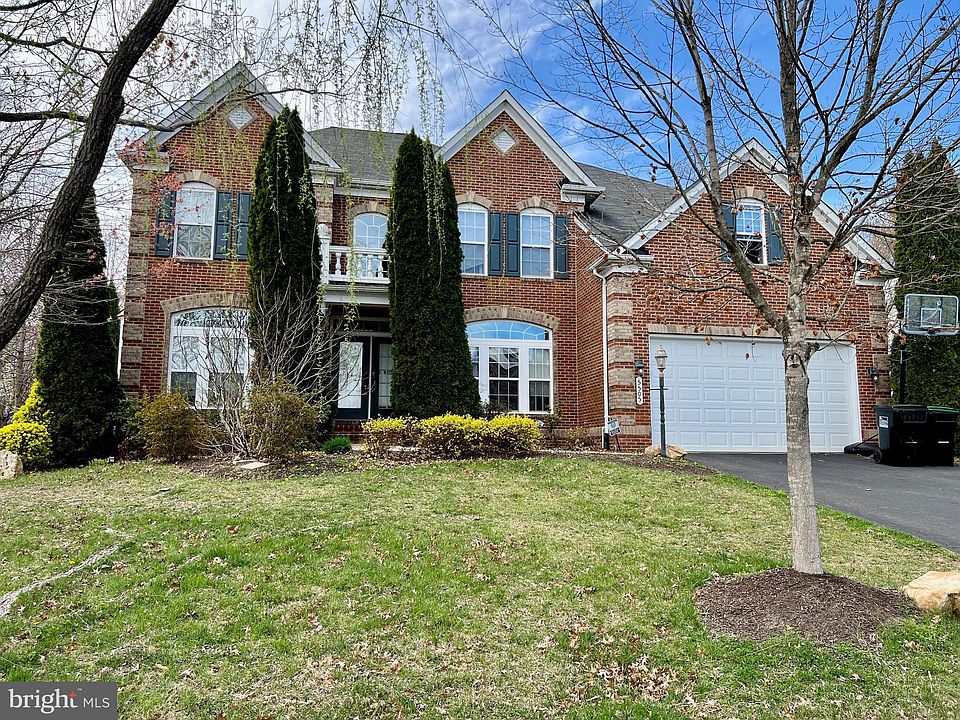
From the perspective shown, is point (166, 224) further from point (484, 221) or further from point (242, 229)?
point (484, 221)

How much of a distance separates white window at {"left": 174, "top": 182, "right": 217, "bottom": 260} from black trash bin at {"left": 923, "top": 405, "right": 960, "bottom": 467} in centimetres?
1435

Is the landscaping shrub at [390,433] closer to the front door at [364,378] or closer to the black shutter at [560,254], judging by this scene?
the front door at [364,378]

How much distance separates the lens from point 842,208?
6.46 metres

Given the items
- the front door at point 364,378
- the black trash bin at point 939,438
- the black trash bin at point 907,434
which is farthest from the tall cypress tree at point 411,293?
the black trash bin at point 939,438

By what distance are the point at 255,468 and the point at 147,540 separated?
3520mm

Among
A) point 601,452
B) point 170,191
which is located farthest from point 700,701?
point 170,191

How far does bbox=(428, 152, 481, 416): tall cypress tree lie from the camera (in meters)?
13.2

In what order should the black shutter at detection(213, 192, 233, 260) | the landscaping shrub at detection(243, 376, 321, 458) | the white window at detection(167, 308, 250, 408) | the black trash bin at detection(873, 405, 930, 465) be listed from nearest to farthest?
the landscaping shrub at detection(243, 376, 321, 458), the white window at detection(167, 308, 250, 408), the black trash bin at detection(873, 405, 930, 465), the black shutter at detection(213, 192, 233, 260)

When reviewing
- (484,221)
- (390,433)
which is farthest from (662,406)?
(484,221)

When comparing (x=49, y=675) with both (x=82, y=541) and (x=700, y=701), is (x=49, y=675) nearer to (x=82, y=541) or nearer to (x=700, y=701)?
(x=82, y=541)

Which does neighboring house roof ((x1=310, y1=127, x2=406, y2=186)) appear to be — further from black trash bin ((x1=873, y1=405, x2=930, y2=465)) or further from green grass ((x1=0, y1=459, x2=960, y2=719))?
black trash bin ((x1=873, y1=405, x2=930, y2=465))

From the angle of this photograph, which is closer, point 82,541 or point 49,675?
point 49,675

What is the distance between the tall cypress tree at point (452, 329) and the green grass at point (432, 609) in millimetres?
4389
